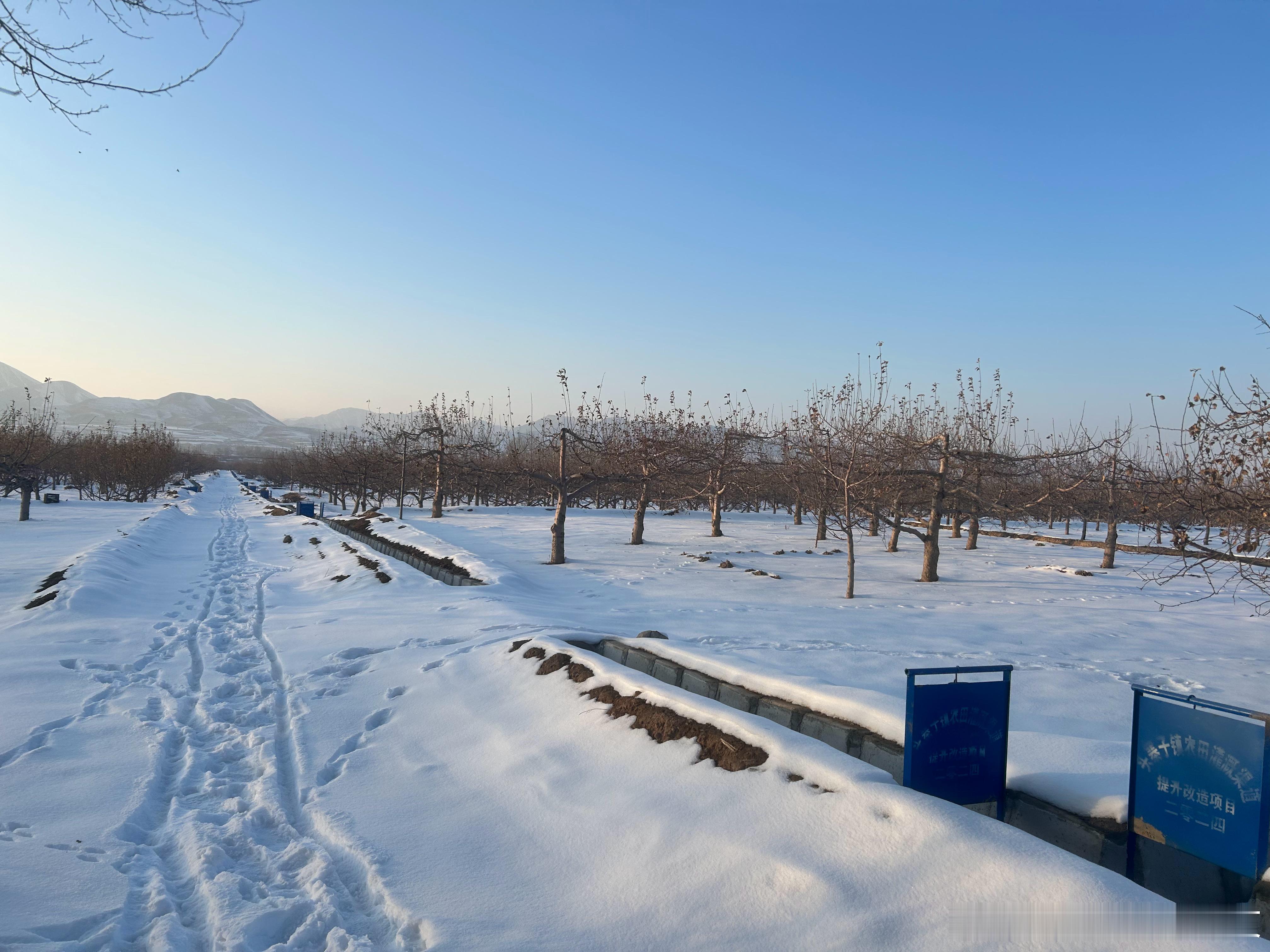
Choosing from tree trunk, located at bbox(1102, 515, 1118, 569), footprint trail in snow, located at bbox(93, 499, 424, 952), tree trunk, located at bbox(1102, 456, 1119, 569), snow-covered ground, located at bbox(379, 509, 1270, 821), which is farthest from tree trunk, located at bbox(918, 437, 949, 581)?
footprint trail in snow, located at bbox(93, 499, 424, 952)

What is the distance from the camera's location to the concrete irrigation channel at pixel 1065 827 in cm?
294

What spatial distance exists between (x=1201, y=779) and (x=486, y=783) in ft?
13.0

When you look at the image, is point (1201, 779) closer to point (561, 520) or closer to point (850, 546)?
point (850, 546)

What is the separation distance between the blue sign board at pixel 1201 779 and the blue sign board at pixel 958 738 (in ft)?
1.96

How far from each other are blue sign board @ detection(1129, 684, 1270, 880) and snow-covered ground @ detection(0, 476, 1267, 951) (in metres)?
0.44

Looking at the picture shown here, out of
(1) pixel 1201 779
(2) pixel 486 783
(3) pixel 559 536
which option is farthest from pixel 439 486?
(1) pixel 1201 779

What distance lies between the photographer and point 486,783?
4879 mm

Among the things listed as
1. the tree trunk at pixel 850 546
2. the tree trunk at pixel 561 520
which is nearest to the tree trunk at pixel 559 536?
the tree trunk at pixel 561 520

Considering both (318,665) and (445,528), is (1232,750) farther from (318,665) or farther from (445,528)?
(445,528)

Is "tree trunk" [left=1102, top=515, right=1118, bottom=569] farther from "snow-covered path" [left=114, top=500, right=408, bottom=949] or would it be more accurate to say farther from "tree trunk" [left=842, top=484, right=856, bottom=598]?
"snow-covered path" [left=114, top=500, right=408, bottom=949]

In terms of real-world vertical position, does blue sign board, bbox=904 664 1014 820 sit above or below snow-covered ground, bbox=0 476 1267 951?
above

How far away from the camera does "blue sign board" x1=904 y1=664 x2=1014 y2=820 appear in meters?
3.52

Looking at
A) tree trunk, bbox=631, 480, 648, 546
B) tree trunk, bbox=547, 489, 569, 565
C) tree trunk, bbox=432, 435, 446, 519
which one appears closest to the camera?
tree trunk, bbox=547, 489, 569, 565

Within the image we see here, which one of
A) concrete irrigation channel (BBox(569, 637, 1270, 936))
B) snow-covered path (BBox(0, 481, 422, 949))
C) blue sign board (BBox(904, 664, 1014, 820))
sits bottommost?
snow-covered path (BBox(0, 481, 422, 949))
